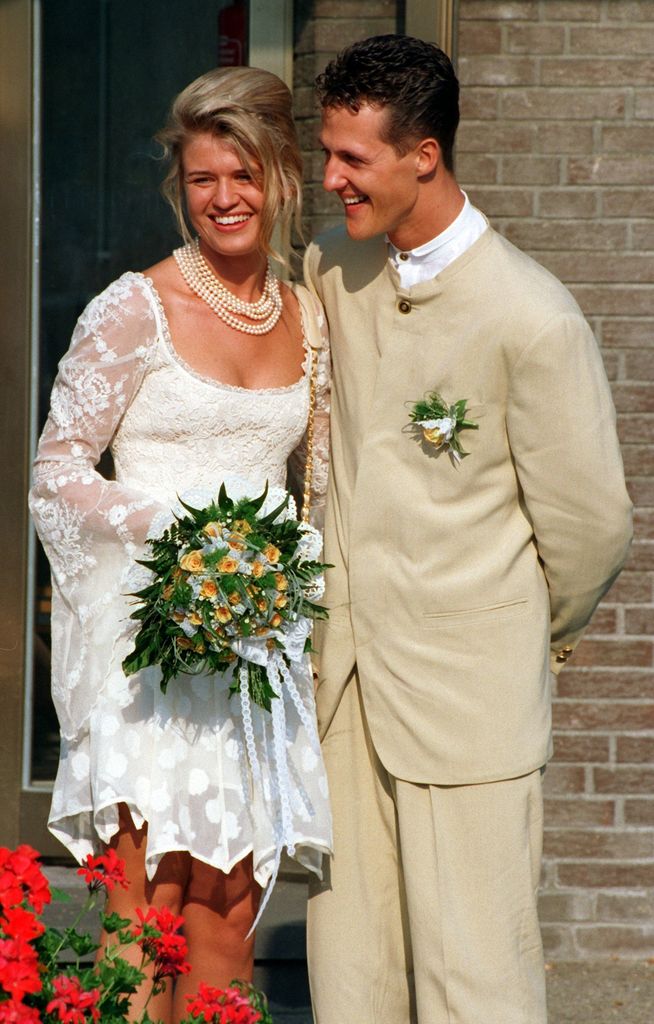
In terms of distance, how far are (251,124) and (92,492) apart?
2.79ft

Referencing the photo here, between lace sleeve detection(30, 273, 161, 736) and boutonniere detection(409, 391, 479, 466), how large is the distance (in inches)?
23.2

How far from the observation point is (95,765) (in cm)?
325

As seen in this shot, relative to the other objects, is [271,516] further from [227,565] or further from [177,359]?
[177,359]

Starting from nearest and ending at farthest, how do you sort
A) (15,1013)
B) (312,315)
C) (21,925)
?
(15,1013) < (21,925) < (312,315)

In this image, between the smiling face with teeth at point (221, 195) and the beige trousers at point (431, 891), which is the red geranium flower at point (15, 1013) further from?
the smiling face with teeth at point (221, 195)

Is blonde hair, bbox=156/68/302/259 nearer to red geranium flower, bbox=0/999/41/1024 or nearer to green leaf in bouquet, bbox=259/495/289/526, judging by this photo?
green leaf in bouquet, bbox=259/495/289/526

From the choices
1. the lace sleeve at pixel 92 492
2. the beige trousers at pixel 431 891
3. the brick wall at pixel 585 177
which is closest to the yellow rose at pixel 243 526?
the lace sleeve at pixel 92 492

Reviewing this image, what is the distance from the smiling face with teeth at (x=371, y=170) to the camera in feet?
10.6

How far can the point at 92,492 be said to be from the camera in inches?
126

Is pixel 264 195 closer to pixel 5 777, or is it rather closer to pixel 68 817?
pixel 68 817

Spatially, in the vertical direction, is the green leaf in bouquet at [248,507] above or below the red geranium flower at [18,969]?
above

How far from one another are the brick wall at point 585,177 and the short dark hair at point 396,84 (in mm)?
1285

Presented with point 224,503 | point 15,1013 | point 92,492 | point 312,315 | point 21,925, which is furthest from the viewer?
point 312,315

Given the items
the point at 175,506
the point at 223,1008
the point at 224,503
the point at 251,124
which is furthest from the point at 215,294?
the point at 223,1008
